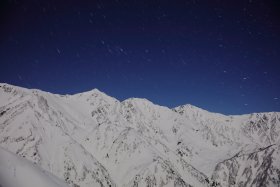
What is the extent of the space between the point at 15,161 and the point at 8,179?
1598 millimetres

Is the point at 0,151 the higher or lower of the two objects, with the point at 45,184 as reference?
higher

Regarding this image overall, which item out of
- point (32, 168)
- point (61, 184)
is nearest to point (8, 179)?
point (32, 168)

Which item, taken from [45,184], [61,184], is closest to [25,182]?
[45,184]

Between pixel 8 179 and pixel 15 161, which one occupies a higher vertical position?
pixel 15 161

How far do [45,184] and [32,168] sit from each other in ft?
3.18

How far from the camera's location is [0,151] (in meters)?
11.7

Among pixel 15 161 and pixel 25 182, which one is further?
pixel 15 161

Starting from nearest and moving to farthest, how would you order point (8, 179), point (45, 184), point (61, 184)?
point (8, 179), point (45, 184), point (61, 184)

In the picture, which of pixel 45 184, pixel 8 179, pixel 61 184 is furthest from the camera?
pixel 61 184

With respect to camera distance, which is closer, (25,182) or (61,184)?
(25,182)

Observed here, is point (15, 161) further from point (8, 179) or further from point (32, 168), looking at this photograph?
point (8, 179)

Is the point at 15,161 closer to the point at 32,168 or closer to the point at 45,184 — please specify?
the point at 32,168

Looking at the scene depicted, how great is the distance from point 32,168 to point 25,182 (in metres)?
0.96

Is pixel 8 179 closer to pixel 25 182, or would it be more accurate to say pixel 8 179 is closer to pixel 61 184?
pixel 25 182
